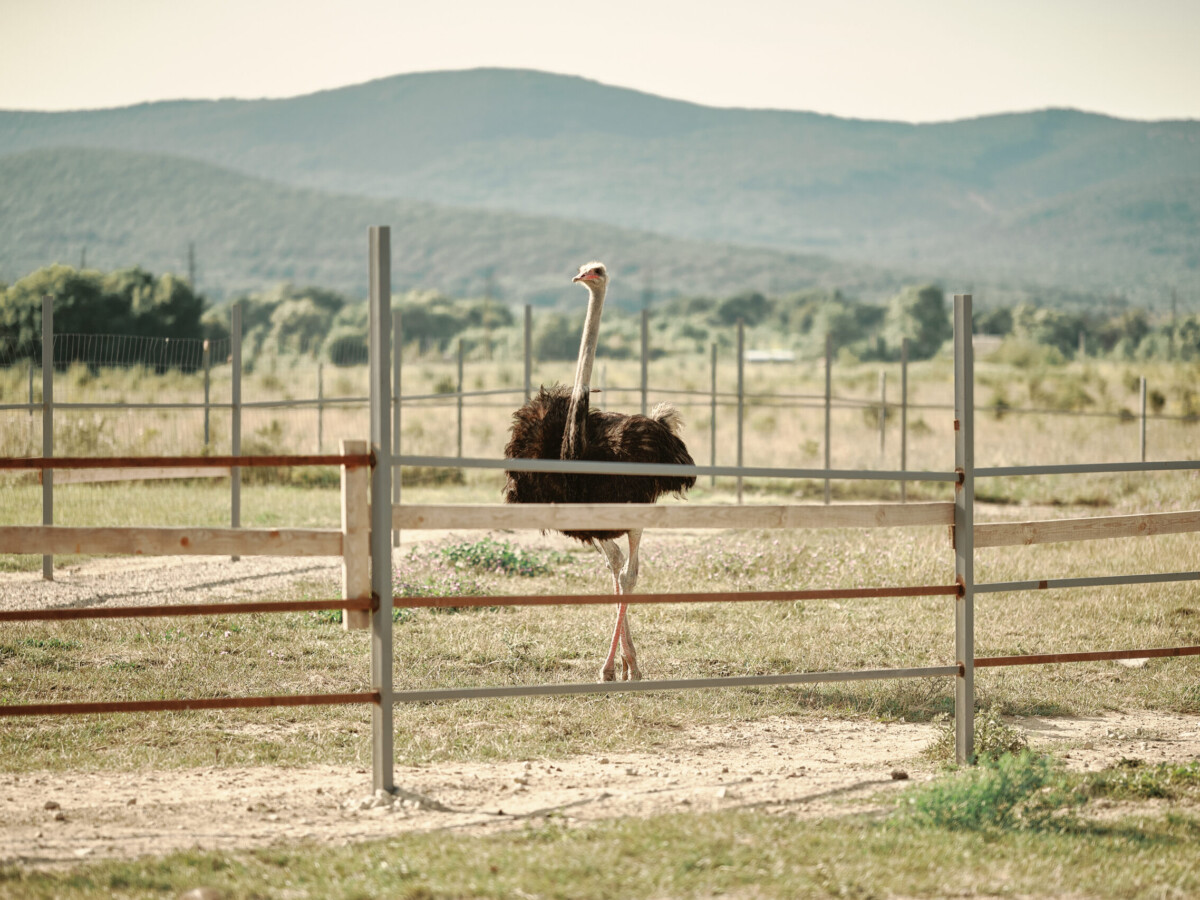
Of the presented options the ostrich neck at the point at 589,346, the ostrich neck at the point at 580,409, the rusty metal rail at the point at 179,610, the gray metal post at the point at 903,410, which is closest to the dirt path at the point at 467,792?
the rusty metal rail at the point at 179,610

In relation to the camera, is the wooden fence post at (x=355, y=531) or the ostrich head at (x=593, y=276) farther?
the ostrich head at (x=593, y=276)

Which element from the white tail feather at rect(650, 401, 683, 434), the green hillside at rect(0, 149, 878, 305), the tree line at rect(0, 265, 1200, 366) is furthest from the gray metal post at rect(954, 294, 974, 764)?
the green hillside at rect(0, 149, 878, 305)

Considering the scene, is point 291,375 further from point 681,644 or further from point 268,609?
point 268,609

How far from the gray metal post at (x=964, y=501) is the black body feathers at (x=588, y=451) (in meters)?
2.30

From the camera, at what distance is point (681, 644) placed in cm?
805

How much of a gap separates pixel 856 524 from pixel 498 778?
1.92 meters

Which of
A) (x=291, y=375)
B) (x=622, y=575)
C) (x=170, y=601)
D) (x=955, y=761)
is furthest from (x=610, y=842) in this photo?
(x=291, y=375)

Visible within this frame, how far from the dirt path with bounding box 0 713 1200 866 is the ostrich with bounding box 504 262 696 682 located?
1.50 metres

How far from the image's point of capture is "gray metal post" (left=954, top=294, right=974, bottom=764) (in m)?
5.28

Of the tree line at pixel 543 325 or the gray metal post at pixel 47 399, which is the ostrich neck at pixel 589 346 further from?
the tree line at pixel 543 325

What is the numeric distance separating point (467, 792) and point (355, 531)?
1251mm

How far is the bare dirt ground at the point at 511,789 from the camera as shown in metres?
4.52

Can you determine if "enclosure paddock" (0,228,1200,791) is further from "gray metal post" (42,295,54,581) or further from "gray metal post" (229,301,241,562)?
"gray metal post" (229,301,241,562)

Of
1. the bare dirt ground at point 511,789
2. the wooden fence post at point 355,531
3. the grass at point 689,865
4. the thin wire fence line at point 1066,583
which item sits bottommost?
the bare dirt ground at point 511,789
